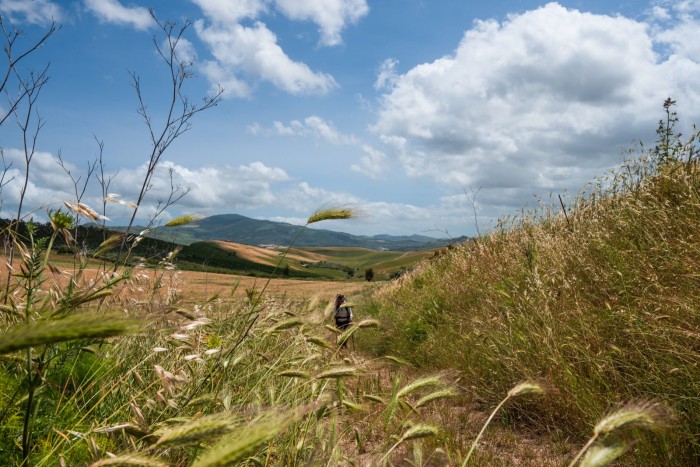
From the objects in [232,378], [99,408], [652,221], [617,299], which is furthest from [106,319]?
[652,221]

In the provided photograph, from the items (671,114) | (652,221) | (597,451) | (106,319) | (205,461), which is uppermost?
(671,114)

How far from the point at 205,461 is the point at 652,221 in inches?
190

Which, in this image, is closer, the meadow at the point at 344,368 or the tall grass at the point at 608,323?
the meadow at the point at 344,368

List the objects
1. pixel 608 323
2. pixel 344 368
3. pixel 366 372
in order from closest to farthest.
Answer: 1. pixel 344 368
2. pixel 366 372
3. pixel 608 323

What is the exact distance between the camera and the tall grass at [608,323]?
3006 mm

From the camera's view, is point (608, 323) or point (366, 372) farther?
point (608, 323)

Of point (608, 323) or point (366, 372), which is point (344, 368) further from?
point (608, 323)

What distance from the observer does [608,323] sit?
3885 mm

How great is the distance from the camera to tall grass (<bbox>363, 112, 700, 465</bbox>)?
3.01 metres

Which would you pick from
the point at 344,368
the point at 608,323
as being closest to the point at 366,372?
the point at 344,368

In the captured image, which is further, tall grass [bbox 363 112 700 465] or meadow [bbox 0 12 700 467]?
tall grass [bbox 363 112 700 465]

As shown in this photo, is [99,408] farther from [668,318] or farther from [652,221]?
[652,221]

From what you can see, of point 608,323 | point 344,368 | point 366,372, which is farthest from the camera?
point 608,323

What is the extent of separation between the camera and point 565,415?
3.62 meters
